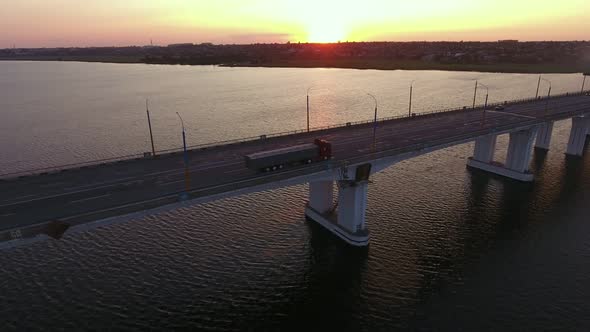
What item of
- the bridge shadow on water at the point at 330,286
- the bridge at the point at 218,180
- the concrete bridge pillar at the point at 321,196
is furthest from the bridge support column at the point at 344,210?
the bridge shadow on water at the point at 330,286

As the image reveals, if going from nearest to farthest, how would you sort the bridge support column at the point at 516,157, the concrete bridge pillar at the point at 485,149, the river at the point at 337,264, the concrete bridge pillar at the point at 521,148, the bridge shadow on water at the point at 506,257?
the river at the point at 337,264 → the bridge shadow on water at the point at 506,257 → the concrete bridge pillar at the point at 521,148 → the bridge support column at the point at 516,157 → the concrete bridge pillar at the point at 485,149

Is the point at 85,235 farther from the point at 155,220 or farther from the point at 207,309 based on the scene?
the point at 207,309

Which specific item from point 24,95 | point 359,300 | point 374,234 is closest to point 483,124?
point 374,234

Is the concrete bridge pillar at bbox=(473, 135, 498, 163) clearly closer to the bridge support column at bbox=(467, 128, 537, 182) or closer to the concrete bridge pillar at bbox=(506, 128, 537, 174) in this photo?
the bridge support column at bbox=(467, 128, 537, 182)

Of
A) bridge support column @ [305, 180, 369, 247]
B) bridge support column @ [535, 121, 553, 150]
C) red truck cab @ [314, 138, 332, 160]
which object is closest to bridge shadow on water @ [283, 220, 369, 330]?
bridge support column @ [305, 180, 369, 247]

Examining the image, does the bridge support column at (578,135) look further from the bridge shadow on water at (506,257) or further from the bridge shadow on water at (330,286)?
the bridge shadow on water at (330,286)

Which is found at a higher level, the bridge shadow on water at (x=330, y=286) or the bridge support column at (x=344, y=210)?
the bridge support column at (x=344, y=210)

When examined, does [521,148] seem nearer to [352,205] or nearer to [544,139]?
[544,139]
